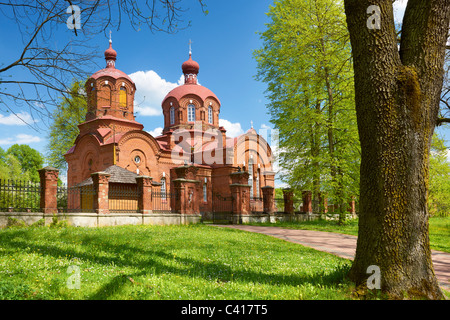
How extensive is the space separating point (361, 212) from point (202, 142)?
25732mm

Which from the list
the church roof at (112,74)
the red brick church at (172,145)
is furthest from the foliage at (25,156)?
the church roof at (112,74)

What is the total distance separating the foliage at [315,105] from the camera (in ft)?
53.2

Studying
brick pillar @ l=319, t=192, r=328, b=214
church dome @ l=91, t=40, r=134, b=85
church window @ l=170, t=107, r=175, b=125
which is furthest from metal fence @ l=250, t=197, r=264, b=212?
church dome @ l=91, t=40, r=134, b=85

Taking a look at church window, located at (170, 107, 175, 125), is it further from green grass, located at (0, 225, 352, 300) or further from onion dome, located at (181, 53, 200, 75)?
green grass, located at (0, 225, 352, 300)

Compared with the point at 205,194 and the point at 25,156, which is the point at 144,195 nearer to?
the point at 205,194

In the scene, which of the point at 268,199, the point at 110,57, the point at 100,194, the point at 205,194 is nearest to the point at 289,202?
the point at 268,199

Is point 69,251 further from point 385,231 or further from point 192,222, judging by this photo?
point 192,222

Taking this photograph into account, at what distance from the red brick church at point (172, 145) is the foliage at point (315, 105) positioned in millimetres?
4703

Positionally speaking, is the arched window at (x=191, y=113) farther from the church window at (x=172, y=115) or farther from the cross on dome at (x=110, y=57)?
the cross on dome at (x=110, y=57)

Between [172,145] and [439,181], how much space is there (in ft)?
69.7

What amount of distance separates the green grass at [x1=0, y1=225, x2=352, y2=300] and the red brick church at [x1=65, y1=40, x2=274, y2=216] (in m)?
13.9

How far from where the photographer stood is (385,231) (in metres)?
3.87
